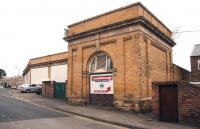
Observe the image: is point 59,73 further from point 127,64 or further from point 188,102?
point 188,102

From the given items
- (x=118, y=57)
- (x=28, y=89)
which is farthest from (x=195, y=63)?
(x=28, y=89)

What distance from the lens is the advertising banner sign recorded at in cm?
2208

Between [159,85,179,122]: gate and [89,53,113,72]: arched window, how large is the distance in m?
6.21

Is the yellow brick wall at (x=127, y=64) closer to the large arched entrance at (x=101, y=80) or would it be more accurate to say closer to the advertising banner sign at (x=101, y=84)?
the large arched entrance at (x=101, y=80)

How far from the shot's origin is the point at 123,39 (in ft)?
69.5

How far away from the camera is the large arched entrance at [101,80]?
22.1 m

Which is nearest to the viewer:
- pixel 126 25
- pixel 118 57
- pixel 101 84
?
pixel 126 25

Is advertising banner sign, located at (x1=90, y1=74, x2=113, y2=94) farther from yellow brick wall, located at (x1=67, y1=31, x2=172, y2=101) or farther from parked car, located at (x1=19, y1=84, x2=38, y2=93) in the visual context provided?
parked car, located at (x1=19, y1=84, x2=38, y2=93)

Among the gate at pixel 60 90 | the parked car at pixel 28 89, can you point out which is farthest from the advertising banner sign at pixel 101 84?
the parked car at pixel 28 89

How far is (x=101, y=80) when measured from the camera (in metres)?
22.8

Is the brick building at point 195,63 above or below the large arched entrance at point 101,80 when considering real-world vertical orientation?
above

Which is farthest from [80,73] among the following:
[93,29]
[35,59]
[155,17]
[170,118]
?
[35,59]

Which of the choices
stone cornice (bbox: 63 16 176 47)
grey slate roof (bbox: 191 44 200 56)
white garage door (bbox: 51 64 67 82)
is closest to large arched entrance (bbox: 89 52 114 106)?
stone cornice (bbox: 63 16 176 47)

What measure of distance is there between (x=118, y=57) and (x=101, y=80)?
8.52ft
